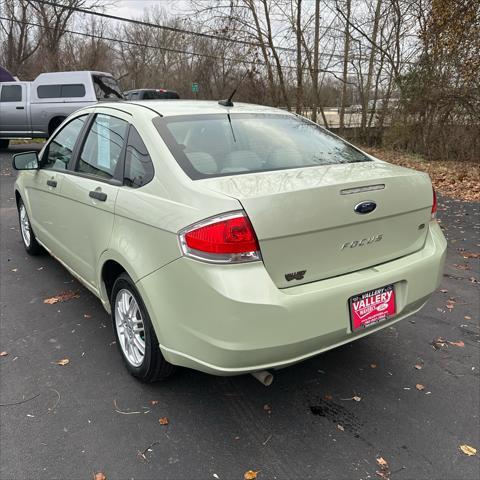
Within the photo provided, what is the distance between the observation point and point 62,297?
4.24 meters

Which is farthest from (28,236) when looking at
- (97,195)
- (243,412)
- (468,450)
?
(468,450)

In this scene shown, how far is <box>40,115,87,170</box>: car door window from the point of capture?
3785 millimetres

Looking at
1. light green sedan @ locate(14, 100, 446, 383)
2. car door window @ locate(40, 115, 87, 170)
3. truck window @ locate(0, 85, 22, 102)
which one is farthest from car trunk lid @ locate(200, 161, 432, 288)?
truck window @ locate(0, 85, 22, 102)

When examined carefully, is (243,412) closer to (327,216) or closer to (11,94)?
(327,216)

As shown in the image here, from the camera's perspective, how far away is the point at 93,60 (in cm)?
3112

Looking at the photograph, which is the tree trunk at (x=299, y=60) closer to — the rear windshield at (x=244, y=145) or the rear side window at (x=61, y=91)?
the rear side window at (x=61, y=91)

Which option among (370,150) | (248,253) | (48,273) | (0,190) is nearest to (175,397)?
(248,253)

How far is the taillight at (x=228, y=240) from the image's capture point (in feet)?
7.03

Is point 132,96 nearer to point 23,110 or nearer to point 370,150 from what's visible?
point 23,110

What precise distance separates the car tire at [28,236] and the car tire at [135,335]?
2547 mm

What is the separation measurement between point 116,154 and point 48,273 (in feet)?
7.68

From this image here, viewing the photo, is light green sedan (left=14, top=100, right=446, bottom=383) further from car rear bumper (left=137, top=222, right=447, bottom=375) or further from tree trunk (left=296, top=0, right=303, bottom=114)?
tree trunk (left=296, top=0, right=303, bottom=114)

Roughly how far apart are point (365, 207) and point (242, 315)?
2.94 feet

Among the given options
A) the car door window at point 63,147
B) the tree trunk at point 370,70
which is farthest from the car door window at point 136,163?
the tree trunk at point 370,70
